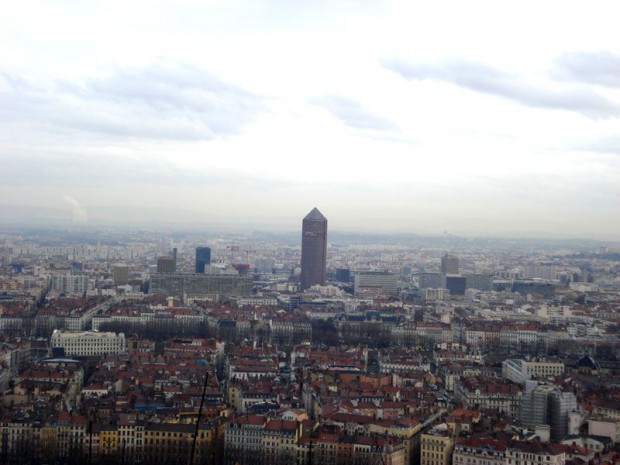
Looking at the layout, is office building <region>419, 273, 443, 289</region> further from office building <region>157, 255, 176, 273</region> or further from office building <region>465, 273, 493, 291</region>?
office building <region>157, 255, 176, 273</region>

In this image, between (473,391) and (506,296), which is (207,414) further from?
(506,296)

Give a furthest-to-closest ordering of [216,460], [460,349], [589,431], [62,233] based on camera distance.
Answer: [62,233] → [460,349] → [589,431] → [216,460]

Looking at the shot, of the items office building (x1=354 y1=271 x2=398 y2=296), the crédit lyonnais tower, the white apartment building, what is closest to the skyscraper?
the crédit lyonnais tower

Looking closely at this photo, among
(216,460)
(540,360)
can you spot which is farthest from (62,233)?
(216,460)

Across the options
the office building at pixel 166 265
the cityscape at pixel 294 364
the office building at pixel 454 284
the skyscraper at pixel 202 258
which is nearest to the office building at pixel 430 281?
the cityscape at pixel 294 364

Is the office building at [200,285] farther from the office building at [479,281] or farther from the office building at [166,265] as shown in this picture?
the office building at [479,281]
